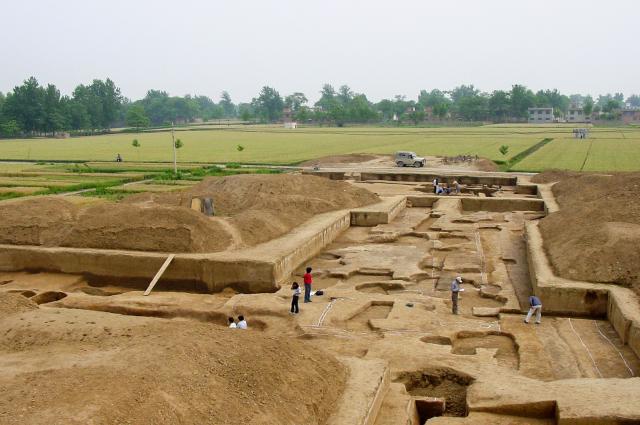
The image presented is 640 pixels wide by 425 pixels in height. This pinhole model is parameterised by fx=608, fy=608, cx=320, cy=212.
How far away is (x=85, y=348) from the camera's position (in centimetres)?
909

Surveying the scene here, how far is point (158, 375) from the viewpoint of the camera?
24.7 ft

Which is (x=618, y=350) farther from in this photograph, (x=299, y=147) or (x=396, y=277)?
(x=299, y=147)

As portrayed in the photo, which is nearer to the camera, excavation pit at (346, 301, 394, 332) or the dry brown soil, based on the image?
the dry brown soil

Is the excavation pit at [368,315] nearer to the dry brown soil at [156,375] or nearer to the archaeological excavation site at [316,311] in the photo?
the archaeological excavation site at [316,311]

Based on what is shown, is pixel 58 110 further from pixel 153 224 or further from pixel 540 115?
pixel 540 115

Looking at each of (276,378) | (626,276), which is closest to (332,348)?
(276,378)

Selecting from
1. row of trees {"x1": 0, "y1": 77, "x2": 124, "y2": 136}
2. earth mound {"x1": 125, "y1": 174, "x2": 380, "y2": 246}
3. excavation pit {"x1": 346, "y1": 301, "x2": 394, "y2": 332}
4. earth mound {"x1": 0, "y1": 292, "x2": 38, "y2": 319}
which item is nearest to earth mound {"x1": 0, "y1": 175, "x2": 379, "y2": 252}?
earth mound {"x1": 125, "y1": 174, "x2": 380, "y2": 246}

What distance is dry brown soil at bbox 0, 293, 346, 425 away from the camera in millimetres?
6879

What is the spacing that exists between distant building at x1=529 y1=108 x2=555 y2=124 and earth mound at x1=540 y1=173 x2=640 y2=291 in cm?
11015

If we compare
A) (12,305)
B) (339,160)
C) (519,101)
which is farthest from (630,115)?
(12,305)

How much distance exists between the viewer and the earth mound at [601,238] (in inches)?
549

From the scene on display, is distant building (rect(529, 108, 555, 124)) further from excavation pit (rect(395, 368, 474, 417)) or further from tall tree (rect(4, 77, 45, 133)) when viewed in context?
excavation pit (rect(395, 368, 474, 417))

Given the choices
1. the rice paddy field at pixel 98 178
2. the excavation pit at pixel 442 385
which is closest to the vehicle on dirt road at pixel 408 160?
the rice paddy field at pixel 98 178

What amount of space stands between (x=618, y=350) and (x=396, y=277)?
20.1 ft
